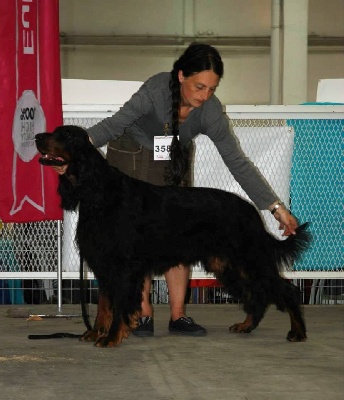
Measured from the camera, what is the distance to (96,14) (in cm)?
1319

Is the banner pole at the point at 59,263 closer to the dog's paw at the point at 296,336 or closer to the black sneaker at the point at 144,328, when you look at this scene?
the black sneaker at the point at 144,328

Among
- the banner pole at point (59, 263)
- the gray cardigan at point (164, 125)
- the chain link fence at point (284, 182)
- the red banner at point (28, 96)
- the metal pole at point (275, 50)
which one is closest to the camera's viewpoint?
the gray cardigan at point (164, 125)

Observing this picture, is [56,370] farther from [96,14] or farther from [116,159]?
[96,14]

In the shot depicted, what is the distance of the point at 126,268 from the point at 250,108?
1.79m

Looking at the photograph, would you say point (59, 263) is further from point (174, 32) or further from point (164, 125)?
point (174, 32)

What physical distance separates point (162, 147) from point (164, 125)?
0.10 m

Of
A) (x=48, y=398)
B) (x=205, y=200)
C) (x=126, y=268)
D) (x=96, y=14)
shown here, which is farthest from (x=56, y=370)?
(x=96, y=14)

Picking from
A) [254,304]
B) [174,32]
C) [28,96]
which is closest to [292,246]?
[254,304]

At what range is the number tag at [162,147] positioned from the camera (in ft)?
12.0

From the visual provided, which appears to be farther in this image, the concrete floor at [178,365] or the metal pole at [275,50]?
the metal pole at [275,50]

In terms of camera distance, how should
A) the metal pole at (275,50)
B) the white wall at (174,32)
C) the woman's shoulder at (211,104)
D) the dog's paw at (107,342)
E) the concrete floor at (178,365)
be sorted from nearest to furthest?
the concrete floor at (178,365) → the dog's paw at (107,342) → the woman's shoulder at (211,104) → the metal pole at (275,50) → the white wall at (174,32)

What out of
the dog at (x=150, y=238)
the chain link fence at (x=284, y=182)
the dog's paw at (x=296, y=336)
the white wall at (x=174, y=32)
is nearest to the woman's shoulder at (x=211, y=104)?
the dog at (x=150, y=238)

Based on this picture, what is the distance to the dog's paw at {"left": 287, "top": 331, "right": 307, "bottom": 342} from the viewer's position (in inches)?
142

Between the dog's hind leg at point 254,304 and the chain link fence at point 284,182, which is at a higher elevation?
the chain link fence at point 284,182
